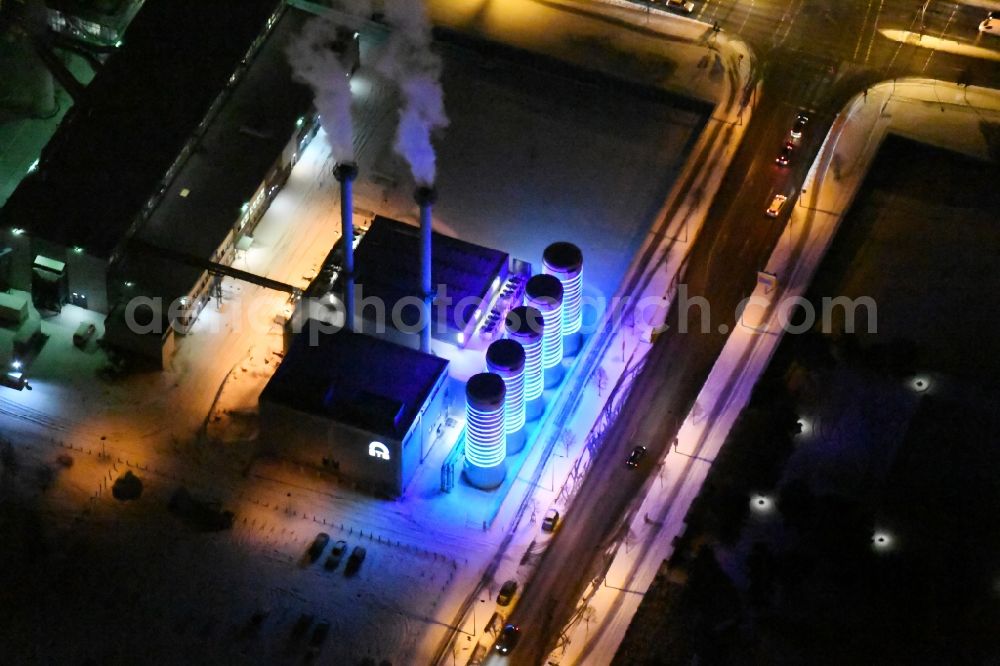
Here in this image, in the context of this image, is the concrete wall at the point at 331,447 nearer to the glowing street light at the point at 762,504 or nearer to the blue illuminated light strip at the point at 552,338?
the blue illuminated light strip at the point at 552,338

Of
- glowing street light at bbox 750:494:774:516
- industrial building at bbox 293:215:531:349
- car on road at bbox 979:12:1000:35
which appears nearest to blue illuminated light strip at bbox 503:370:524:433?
industrial building at bbox 293:215:531:349

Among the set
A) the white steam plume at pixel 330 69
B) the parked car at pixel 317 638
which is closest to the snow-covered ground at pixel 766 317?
the parked car at pixel 317 638

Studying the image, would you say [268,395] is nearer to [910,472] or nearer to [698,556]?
[698,556]

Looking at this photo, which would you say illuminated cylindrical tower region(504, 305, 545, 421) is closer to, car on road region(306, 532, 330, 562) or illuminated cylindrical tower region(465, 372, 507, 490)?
illuminated cylindrical tower region(465, 372, 507, 490)

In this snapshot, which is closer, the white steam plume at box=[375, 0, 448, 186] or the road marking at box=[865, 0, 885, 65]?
the white steam plume at box=[375, 0, 448, 186]

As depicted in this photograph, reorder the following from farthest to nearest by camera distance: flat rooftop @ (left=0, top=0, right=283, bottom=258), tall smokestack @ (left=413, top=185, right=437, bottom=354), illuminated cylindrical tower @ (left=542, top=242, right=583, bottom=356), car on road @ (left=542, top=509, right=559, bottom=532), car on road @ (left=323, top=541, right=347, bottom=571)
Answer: flat rooftop @ (left=0, top=0, right=283, bottom=258)
illuminated cylindrical tower @ (left=542, top=242, right=583, bottom=356)
car on road @ (left=542, top=509, right=559, bottom=532)
tall smokestack @ (left=413, top=185, right=437, bottom=354)
car on road @ (left=323, top=541, right=347, bottom=571)

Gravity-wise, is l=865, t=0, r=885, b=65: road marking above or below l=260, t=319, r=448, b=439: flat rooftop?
above
